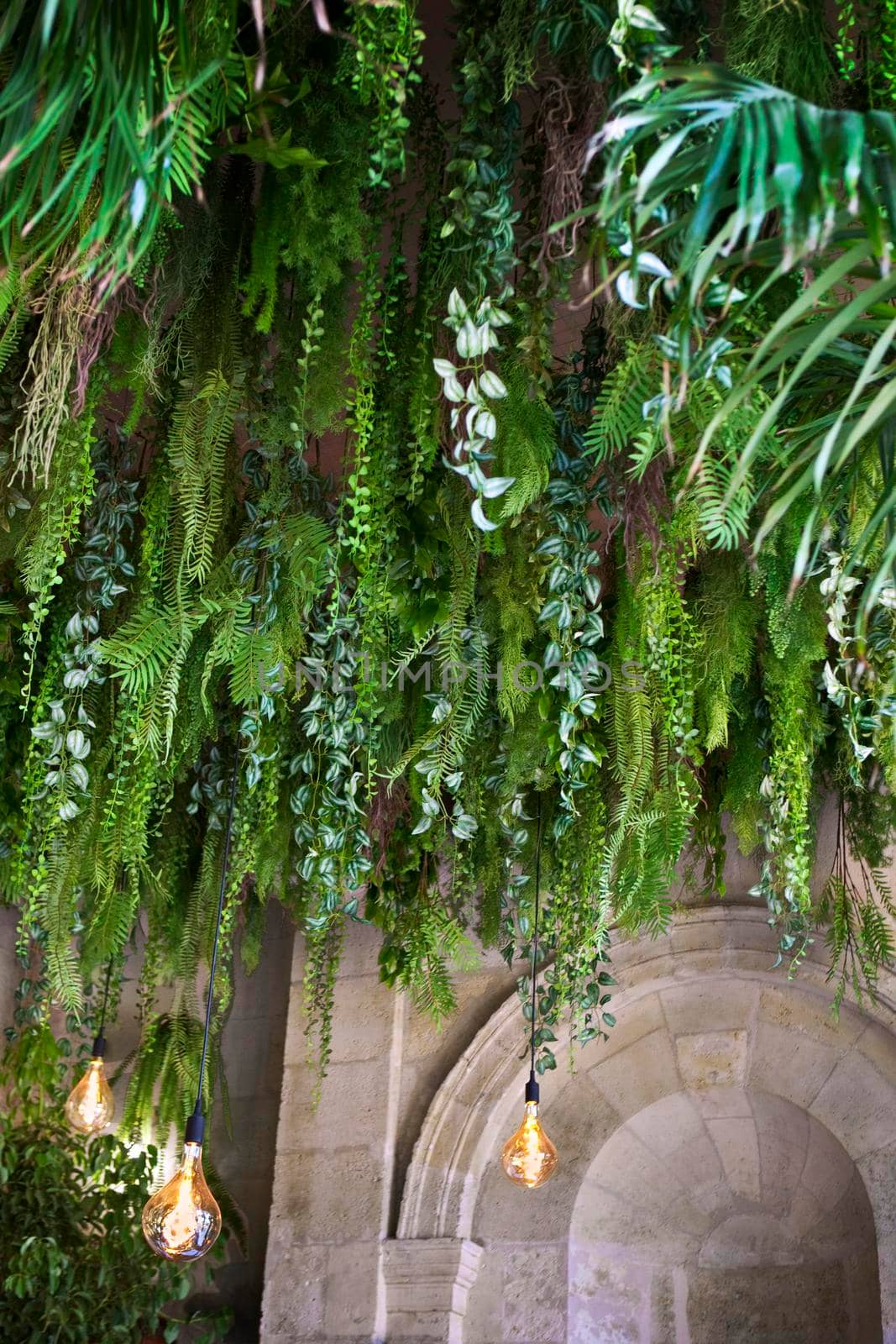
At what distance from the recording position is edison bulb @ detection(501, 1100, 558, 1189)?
3.60 meters

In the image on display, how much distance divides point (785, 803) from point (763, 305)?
143 centimetres

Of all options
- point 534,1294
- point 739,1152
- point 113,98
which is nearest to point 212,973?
point 534,1294

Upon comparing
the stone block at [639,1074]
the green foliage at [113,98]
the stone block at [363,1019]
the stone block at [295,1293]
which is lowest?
the stone block at [295,1293]

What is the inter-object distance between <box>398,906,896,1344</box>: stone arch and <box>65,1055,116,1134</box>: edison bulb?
1009mm

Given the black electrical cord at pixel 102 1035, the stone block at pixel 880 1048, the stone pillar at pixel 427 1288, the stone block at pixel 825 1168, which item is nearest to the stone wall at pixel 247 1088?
the black electrical cord at pixel 102 1035

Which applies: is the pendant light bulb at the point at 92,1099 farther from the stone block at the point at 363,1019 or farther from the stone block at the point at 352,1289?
the stone block at the point at 352,1289

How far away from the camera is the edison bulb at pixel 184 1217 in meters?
3.24

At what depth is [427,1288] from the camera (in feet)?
13.3

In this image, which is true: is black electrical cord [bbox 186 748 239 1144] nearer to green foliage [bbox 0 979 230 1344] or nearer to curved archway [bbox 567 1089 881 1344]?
green foliage [bbox 0 979 230 1344]

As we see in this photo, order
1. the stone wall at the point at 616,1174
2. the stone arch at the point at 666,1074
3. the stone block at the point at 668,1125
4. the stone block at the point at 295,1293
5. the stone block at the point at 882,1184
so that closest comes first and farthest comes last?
the stone block at the point at 882,1184 < the stone arch at the point at 666,1074 < the stone wall at the point at 616,1174 < the stone block at the point at 295,1293 < the stone block at the point at 668,1125

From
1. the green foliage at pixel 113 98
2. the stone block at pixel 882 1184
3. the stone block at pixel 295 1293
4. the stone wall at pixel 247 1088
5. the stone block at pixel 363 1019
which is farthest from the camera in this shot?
the stone wall at pixel 247 1088

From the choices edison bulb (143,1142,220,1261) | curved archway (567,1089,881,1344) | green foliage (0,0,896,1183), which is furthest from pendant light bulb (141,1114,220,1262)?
curved archway (567,1089,881,1344)

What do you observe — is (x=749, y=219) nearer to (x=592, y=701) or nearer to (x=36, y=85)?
(x=36, y=85)

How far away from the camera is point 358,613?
8.90 feet
